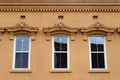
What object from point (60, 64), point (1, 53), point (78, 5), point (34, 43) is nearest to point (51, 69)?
point (60, 64)

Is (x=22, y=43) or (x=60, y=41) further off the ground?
(x=60, y=41)

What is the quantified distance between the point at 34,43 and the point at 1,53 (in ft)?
7.02

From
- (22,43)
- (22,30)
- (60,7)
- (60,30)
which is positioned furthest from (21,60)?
(60,7)

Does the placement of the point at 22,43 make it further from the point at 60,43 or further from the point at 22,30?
the point at 60,43

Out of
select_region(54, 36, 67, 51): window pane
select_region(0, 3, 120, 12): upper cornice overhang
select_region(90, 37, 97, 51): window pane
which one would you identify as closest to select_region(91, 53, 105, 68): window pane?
select_region(90, 37, 97, 51): window pane

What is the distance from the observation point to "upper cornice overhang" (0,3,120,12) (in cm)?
1880

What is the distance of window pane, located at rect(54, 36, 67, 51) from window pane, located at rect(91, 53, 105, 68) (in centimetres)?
187

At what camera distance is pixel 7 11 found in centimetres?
1878

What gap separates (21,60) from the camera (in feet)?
58.5

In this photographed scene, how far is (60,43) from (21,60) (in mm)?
2688

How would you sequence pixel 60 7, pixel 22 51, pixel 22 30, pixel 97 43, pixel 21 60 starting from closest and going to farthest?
pixel 21 60 < pixel 22 51 < pixel 22 30 < pixel 97 43 < pixel 60 7

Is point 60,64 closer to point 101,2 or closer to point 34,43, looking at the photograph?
point 34,43

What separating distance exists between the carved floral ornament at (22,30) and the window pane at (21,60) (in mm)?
1191

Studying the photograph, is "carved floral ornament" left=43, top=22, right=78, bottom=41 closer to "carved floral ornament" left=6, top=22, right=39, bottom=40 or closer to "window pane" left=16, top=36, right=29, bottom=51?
"carved floral ornament" left=6, top=22, right=39, bottom=40
